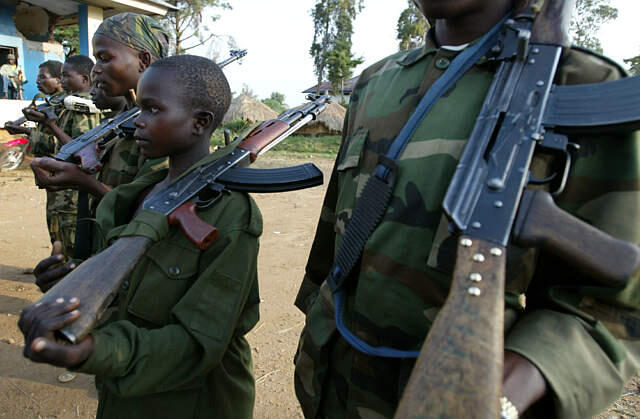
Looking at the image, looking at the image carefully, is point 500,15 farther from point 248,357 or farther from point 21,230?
point 21,230

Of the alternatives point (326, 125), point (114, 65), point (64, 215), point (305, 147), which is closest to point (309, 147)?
point (305, 147)

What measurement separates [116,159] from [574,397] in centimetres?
243

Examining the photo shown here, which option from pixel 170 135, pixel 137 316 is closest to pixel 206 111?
pixel 170 135

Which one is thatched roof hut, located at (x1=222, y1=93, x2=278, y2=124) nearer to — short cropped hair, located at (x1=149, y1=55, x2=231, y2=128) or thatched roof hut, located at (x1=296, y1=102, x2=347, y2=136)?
thatched roof hut, located at (x1=296, y1=102, x2=347, y2=136)

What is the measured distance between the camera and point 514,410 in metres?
0.74

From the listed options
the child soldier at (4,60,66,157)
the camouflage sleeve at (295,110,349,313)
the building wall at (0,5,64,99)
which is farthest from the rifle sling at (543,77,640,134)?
the building wall at (0,5,64,99)

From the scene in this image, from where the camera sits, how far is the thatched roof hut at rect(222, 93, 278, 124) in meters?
19.9

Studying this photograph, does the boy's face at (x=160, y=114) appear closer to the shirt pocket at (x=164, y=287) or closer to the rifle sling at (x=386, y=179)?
the shirt pocket at (x=164, y=287)

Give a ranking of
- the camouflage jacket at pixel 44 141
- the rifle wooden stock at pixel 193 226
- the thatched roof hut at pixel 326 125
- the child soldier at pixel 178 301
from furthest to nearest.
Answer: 1. the thatched roof hut at pixel 326 125
2. the camouflage jacket at pixel 44 141
3. the rifle wooden stock at pixel 193 226
4. the child soldier at pixel 178 301

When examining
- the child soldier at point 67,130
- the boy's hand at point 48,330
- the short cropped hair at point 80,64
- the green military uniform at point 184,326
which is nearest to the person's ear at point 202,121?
the green military uniform at point 184,326

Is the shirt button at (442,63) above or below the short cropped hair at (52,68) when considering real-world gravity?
above

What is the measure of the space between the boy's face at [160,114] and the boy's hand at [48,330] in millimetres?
710

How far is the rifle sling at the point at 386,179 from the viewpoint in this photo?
1.09 m

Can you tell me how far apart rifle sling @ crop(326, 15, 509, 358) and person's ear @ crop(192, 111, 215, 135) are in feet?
2.77
